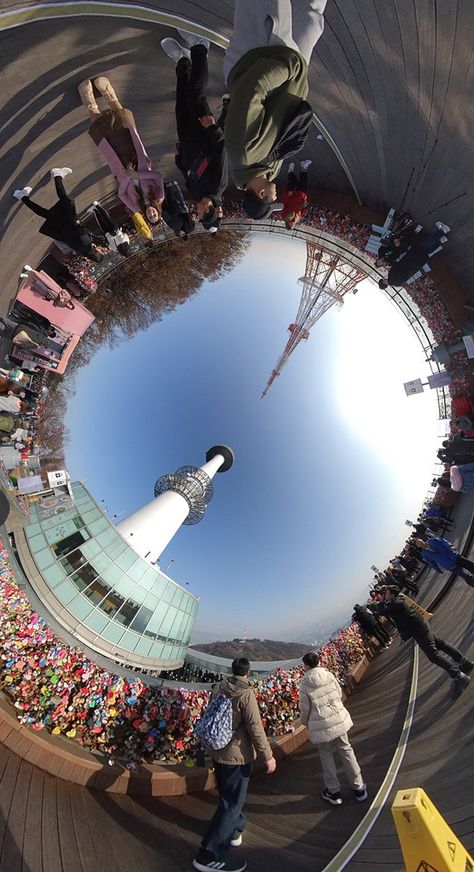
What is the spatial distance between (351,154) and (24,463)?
13.4 metres

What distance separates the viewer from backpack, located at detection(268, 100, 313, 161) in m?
3.37

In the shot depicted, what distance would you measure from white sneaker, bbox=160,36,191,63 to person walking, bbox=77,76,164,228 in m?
1.20

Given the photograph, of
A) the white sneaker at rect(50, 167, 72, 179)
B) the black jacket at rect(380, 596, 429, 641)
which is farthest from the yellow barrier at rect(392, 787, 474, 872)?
the white sneaker at rect(50, 167, 72, 179)

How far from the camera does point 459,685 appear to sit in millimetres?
5598

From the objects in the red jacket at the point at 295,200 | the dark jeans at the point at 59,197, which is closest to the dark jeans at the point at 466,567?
the red jacket at the point at 295,200

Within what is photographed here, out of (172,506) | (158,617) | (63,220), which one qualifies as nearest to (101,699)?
(63,220)

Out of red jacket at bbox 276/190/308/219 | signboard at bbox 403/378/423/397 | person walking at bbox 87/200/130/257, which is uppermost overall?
red jacket at bbox 276/190/308/219

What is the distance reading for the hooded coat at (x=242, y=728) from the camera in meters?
3.78

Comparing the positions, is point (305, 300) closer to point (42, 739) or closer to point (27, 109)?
point (27, 109)

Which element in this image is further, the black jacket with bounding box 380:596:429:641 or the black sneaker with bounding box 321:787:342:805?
the black jacket with bounding box 380:596:429:641

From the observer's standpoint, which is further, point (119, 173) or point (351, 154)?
point (351, 154)

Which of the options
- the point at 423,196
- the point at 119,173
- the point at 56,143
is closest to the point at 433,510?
the point at 423,196

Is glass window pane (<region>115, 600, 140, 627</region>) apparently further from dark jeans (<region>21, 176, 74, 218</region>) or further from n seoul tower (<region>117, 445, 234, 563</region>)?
dark jeans (<region>21, 176, 74, 218</region>)

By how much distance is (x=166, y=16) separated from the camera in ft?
18.1
